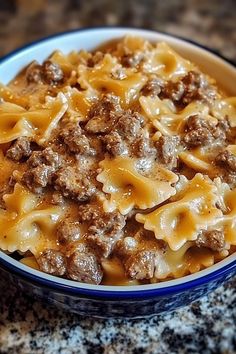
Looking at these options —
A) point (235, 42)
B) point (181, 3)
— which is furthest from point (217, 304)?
point (181, 3)

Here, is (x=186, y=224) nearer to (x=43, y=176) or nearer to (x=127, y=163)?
(x=127, y=163)

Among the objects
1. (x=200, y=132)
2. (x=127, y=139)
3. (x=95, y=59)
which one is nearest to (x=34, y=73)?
(x=95, y=59)

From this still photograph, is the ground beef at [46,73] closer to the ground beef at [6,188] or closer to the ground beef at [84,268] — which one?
the ground beef at [6,188]

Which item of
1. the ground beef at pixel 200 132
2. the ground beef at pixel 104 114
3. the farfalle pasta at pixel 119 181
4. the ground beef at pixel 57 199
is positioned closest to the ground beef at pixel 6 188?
the farfalle pasta at pixel 119 181

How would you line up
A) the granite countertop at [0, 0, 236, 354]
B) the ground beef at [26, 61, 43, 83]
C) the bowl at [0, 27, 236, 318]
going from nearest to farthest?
the bowl at [0, 27, 236, 318] → the granite countertop at [0, 0, 236, 354] → the ground beef at [26, 61, 43, 83]

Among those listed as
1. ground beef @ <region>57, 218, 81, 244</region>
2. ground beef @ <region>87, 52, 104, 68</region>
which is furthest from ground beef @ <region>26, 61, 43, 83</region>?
ground beef @ <region>57, 218, 81, 244</region>

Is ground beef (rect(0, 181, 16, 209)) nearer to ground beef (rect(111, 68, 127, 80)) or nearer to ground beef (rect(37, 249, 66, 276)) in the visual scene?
ground beef (rect(37, 249, 66, 276))
